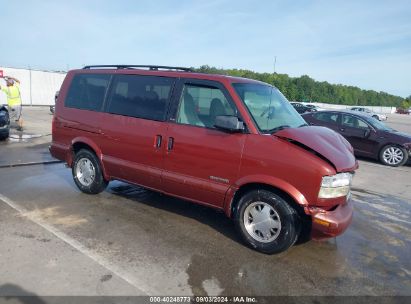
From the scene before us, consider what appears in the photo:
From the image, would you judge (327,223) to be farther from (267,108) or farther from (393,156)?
(393,156)

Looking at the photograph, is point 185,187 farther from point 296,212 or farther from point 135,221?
point 296,212

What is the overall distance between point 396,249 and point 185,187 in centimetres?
287

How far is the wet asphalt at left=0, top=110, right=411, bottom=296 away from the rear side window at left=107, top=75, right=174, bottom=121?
148 centimetres

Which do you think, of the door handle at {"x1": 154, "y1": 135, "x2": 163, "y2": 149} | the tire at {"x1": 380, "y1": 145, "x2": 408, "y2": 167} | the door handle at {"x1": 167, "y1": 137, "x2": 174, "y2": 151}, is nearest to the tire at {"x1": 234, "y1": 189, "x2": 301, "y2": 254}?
the door handle at {"x1": 167, "y1": 137, "x2": 174, "y2": 151}

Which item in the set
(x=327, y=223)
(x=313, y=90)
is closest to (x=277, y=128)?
(x=327, y=223)

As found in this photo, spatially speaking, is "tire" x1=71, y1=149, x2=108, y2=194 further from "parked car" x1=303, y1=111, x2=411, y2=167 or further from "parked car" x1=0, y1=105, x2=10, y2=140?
"parked car" x1=303, y1=111, x2=411, y2=167

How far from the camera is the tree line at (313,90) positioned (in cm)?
6269

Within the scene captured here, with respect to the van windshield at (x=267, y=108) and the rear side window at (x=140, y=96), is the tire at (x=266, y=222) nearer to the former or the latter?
the van windshield at (x=267, y=108)

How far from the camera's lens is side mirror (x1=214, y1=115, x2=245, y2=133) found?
4008 millimetres

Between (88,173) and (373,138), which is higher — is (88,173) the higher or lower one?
the lower one

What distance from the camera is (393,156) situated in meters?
11.2

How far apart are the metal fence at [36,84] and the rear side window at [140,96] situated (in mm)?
25193

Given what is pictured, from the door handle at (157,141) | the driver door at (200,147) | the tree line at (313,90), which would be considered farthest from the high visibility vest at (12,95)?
the tree line at (313,90)

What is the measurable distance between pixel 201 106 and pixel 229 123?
2.19 ft
